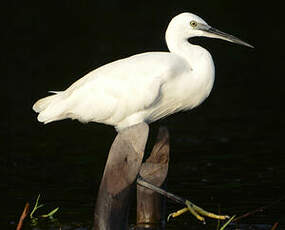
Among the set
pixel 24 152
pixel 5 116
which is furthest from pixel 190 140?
pixel 5 116

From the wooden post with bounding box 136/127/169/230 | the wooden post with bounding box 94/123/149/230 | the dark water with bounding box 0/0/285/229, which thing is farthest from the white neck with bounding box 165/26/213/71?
the dark water with bounding box 0/0/285/229

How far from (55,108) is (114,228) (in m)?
1.65

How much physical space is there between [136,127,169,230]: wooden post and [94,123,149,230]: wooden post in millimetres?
821

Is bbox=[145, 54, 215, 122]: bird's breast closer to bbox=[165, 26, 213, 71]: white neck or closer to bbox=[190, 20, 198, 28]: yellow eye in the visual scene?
bbox=[165, 26, 213, 71]: white neck

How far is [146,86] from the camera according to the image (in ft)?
27.2

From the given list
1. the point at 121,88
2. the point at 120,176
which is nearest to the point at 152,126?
the point at 121,88

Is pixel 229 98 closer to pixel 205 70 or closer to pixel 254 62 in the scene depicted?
pixel 254 62

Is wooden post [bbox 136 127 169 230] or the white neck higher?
the white neck

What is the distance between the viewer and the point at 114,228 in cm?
773

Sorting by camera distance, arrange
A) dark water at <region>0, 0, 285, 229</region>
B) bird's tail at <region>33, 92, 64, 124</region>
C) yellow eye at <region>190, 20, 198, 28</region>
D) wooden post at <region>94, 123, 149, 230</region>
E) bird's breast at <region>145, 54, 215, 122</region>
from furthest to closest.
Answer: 1. dark water at <region>0, 0, 285, 229</region>
2. yellow eye at <region>190, 20, 198, 28</region>
3. bird's tail at <region>33, 92, 64, 124</region>
4. bird's breast at <region>145, 54, 215, 122</region>
5. wooden post at <region>94, 123, 149, 230</region>

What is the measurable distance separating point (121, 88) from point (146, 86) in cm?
33

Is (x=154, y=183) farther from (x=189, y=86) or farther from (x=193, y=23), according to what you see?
(x=193, y=23)

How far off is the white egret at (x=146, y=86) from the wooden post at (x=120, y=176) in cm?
73

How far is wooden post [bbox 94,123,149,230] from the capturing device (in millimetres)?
7582
